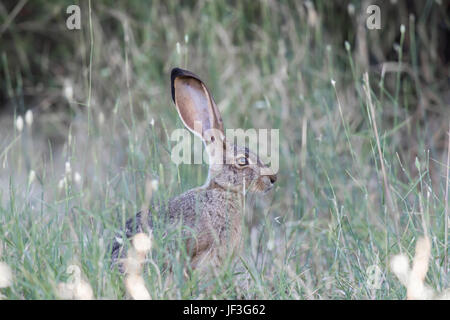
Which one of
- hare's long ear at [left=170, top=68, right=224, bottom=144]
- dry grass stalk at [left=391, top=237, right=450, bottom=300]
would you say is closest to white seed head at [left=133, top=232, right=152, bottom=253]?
dry grass stalk at [left=391, top=237, right=450, bottom=300]

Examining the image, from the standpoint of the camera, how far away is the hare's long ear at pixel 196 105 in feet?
12.0

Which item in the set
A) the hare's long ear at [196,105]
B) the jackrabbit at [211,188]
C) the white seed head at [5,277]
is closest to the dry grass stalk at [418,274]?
the jackrabbit at [211,188]

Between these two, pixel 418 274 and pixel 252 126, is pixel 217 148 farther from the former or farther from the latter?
pixel 252 126

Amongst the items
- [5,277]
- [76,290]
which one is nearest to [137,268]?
[76,290]

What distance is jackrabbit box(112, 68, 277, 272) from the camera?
11.1 feet

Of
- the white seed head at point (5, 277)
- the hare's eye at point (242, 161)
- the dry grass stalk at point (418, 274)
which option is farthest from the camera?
Result: the hare's eye at point (242, 161)

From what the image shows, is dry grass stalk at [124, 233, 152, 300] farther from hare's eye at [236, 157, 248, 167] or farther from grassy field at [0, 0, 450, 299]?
hare's eye at [236, 157, 248, 167]

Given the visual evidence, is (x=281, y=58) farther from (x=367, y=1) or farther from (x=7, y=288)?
(x=7, y=288)

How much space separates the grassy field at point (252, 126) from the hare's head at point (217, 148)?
204mm

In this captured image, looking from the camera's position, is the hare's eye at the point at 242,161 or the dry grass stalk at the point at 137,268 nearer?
the dry grass stalk at the point at 137,268

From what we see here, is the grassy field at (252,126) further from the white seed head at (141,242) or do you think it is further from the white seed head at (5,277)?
the white seed head at (141,242)

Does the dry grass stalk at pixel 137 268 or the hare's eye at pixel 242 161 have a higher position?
the hare's eye at pixel 242 161

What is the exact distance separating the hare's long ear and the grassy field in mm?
228
